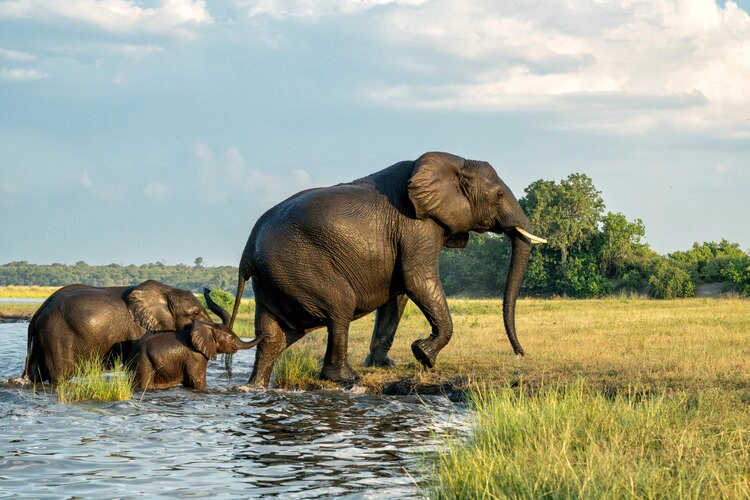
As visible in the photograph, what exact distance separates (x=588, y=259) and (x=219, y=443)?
50.8 m

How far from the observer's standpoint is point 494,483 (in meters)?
6.09

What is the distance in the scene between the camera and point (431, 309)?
12352mm

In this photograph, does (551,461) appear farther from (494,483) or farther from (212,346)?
(212,346)

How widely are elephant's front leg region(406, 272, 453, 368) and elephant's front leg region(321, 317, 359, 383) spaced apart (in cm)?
89

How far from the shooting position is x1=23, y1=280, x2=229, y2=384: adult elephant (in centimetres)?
1253

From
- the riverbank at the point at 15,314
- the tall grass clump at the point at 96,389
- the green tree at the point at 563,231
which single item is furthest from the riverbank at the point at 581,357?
the green tree at the point at 563,231

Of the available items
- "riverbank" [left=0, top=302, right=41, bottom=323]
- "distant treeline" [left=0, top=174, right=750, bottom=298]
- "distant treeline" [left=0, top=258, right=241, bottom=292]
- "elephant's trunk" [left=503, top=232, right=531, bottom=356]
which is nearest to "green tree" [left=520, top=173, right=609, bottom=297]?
"distant treeline" [left=0, top=174, right=750, bottom=298]

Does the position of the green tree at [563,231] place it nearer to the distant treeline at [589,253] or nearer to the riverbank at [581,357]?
the distant treeline at [589,253]

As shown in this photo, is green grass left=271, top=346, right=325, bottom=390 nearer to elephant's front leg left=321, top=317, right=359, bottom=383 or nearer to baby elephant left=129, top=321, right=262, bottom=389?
elephant's front leg left=321, top=317, right=359, bottom=383

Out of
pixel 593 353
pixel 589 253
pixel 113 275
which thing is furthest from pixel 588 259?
pixel 113 275

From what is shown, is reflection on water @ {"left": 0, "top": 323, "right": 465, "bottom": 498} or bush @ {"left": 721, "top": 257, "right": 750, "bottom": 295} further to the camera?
bush @ {"left": 721, "top": 257, "right": 750, "bottom": 295}

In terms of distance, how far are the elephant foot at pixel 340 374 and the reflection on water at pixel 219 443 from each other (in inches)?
17.4

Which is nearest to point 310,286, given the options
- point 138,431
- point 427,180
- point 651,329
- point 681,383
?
point 427,180

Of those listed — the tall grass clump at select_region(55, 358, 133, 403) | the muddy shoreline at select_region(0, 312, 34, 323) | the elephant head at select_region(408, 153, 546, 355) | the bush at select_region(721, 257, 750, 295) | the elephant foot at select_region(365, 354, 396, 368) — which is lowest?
the muddy shoreline at select_region(0, 312, 34, 323)
